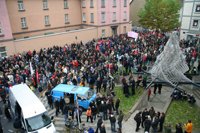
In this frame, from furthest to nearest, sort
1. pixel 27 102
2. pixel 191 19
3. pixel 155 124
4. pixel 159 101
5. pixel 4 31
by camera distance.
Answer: pixel 191 19 → pixel 4 31 → pixel 159 101 → pixel 27 102 → pixel 155 124

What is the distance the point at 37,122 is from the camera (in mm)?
9719

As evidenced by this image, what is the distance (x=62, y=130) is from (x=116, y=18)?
31095 mm

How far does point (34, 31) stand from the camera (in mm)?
30734

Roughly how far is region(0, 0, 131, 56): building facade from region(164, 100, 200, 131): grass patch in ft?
72.4

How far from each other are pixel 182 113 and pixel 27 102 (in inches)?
454

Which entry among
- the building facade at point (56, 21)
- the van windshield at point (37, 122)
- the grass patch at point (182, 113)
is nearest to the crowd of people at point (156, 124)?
the grass patch at point (182, 113)

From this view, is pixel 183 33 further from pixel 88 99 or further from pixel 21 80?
pixel 21 80

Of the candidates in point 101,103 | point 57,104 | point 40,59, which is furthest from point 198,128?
point 40,59

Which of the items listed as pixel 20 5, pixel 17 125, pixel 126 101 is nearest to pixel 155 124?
pixel 126 101

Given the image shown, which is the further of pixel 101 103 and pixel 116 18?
pixel 116 18

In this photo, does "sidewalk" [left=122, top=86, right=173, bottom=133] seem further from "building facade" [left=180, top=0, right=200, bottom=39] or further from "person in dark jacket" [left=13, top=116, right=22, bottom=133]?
"building facade" [left=180, top=0, right=200, bottom=39]

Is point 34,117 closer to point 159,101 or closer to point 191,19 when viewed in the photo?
point 159,101

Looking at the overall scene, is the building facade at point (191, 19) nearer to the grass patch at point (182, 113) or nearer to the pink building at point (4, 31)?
the grass patch at point (182, 113)

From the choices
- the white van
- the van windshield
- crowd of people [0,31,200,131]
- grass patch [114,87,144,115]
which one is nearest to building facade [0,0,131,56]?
crowd of people [0,31,200,131]
